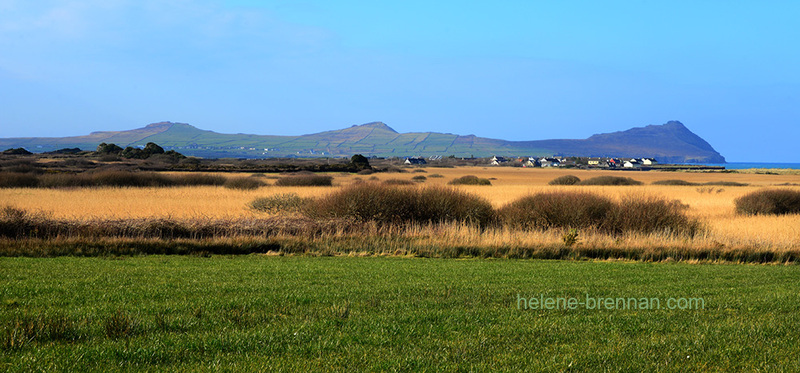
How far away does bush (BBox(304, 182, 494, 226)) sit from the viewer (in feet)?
96.1

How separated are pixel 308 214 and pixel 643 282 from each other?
64.1ft

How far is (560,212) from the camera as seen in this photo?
96.4ft

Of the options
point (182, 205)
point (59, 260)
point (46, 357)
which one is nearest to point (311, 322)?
point (46, 357)

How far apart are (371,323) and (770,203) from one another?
4128 cm

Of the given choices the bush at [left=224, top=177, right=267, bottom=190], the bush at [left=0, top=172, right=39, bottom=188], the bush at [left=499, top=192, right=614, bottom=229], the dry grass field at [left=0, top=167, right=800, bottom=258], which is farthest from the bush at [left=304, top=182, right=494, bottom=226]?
the bush at [left=0, top=172, right=39, bottom=188]

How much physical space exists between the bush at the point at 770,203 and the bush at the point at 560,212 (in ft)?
53.2

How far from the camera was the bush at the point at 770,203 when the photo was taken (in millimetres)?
39844

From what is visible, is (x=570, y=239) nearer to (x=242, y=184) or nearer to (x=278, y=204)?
(x=278, y=204)

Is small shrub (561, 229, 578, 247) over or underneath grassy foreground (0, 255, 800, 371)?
underneath

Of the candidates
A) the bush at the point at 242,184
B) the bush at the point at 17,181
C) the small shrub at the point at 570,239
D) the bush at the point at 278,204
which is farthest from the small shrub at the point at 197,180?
the small shrub at the point at 570,239

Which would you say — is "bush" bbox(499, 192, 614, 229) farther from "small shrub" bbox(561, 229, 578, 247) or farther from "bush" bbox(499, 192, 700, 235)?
"small shrub" bbox(561, 229, 578, 247)

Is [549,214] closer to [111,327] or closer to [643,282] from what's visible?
[643,282]

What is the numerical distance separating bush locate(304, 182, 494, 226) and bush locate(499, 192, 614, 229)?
2078 mm

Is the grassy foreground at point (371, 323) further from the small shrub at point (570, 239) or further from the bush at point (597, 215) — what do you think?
the bush at point (597, 215)
